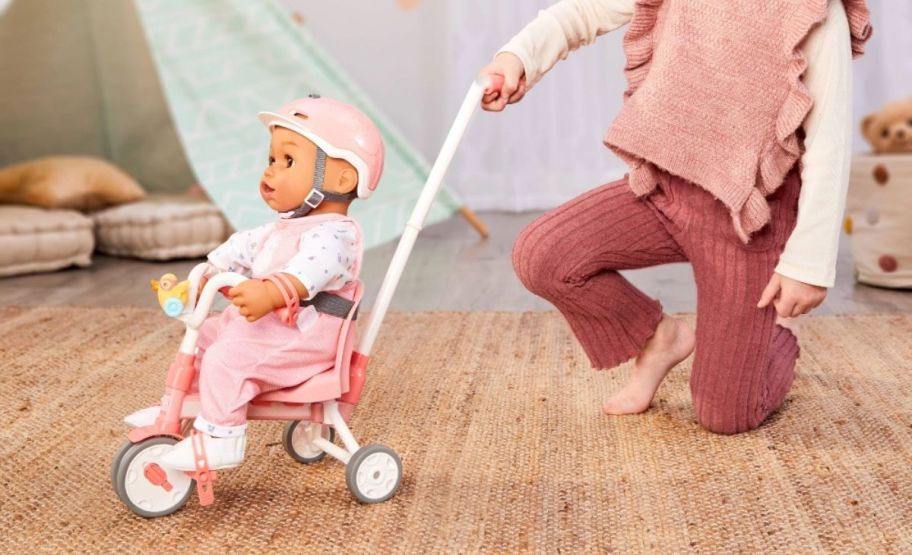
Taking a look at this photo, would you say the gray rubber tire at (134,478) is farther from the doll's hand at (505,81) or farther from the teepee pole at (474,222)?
the teepee pole at (474,222)

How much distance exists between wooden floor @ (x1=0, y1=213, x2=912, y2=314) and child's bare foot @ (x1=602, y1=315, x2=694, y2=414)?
1.90ft

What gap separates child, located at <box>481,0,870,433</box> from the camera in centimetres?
112

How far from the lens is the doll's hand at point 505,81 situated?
1.17 m

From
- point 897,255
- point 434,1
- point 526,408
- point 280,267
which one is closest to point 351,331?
point 280,267

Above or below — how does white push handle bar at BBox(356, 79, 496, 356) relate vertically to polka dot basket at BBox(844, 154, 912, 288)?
above

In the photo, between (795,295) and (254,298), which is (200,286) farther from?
(795,295)

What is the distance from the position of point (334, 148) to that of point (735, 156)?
0.44 m

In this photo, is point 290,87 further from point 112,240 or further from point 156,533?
point 156,533

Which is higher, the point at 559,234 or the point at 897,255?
the point at 559,234

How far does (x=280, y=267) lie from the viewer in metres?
1.04

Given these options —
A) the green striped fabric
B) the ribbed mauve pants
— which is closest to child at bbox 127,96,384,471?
the ribbed mauve pants

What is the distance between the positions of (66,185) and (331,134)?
5.88ft

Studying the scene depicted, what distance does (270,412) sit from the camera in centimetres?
105

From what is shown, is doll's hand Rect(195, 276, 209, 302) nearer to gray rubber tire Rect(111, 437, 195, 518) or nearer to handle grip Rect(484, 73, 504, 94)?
gray rubber tire Rect(111, 437, 195, 518)
